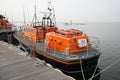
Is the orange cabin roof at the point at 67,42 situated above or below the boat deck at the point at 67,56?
above

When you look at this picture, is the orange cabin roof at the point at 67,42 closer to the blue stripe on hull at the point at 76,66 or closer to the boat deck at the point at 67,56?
the boat deck at the point at 67,56

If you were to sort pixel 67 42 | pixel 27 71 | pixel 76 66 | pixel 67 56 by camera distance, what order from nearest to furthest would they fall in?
pixel 27 71 → pixel 76 66 → pixel 67 56 → pixel 67 42

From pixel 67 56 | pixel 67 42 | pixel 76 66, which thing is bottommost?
pixel 76 66

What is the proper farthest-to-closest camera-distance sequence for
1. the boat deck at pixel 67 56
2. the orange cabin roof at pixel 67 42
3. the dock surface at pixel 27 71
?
the orange cabin roof at pixel 67 42 < the boat deck at pixel 67 56 < the dock surface at pixel 27 71

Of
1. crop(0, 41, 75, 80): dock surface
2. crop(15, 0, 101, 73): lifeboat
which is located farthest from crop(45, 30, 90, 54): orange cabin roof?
crop(0, 41, 75, 80): dock surface

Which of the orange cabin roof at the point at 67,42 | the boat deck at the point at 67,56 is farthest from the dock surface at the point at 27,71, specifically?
the orange cabin roof at the point at 67,42

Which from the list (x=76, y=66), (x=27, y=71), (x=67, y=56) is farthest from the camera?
(x=67, y=56)

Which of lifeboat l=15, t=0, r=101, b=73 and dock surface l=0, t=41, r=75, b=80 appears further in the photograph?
lifeboat l=15, t=0, r=101, b=73

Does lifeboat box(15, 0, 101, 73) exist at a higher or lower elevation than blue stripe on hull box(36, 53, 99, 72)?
higher

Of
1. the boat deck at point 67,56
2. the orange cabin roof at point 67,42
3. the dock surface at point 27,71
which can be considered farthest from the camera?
the orange cabin roof at point 67,42

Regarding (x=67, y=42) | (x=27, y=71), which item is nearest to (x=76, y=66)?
(x=67, y=42)

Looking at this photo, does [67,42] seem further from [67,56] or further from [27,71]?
[27,71]

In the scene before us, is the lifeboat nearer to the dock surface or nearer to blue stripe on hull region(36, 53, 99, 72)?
blue stripe on hull region(36, 53, 99, 72)

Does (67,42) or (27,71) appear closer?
(27,71)
